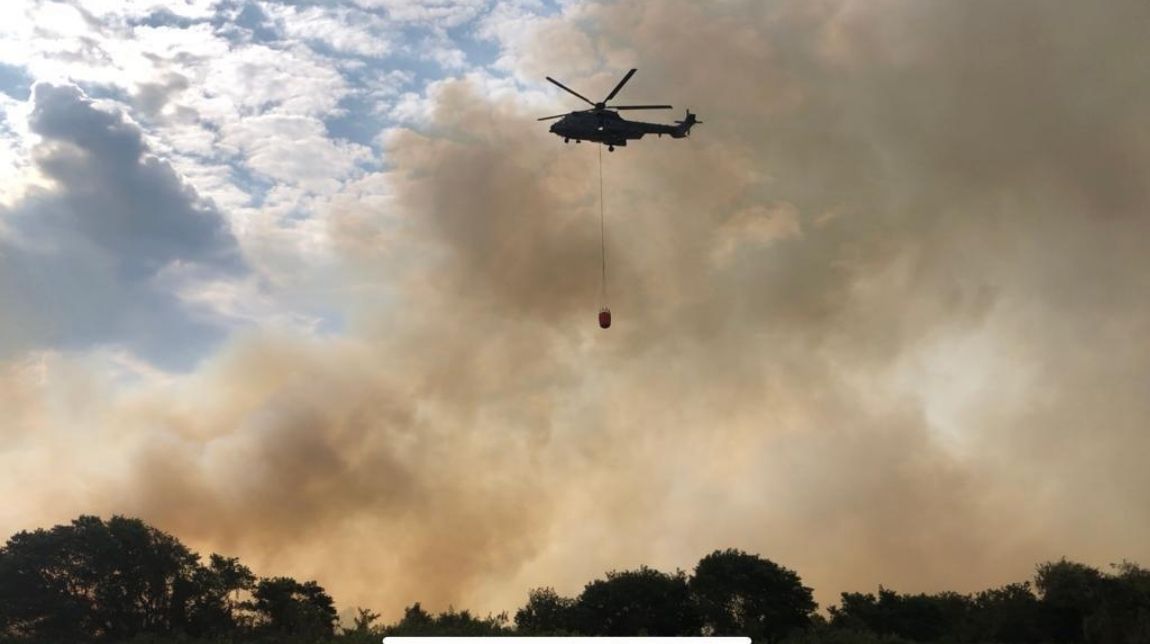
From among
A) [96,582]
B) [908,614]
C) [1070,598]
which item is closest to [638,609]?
[908,614]

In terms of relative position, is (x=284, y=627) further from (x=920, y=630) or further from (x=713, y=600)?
(x=920, y=630)

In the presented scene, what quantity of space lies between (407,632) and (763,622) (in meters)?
48.4

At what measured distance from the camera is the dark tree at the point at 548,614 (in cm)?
12000

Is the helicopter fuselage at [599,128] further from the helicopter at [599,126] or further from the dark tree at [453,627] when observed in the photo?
the dark tree at [453,627]

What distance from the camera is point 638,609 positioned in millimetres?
119000

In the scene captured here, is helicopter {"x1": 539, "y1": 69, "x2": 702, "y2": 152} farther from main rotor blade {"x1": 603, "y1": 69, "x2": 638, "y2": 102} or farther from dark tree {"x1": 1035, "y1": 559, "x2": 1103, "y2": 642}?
dark tree {"x1": 1035, "y1": 559, "x2": 1103, "y2": 642}

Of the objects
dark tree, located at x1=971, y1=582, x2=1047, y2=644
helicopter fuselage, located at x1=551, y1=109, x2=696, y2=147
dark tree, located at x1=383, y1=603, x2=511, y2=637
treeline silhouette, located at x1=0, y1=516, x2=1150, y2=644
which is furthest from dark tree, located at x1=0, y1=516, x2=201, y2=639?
dark tree, located at x1=971, y1=582, x2=1047, y2=644

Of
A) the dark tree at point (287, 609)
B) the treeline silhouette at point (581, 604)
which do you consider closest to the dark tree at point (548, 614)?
the treeline silhouette at point (581, 604)

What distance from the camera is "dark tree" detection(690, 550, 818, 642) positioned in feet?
381

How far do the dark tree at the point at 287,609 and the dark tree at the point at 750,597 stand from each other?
44.9 metres

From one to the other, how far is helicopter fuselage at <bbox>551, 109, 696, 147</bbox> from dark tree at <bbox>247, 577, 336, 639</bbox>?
61895 mm

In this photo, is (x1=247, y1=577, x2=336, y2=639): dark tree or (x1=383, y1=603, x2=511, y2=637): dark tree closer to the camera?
(x1=383, y1=603, x2=511, y2=637): dark tree

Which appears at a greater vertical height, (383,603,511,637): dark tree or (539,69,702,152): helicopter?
(539,69,702,152): helicopter

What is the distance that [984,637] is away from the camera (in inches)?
4341
